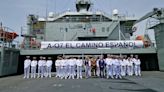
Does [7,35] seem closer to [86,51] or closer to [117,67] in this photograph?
[86,51]

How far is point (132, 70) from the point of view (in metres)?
19.5

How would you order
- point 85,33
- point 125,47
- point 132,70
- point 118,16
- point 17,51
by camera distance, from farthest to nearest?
point 118,16
point 85,33
point 125,47
point 17,51
point 132,70

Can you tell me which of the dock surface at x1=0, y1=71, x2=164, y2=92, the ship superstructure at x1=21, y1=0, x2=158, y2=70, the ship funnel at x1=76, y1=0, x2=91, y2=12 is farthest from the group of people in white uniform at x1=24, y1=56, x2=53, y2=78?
the ship funnel at x1=76, y1=0, x2=91, y2=12

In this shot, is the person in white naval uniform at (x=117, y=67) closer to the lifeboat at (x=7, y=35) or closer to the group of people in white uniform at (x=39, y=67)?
the group of people in white uniform at (x=39, y=67)

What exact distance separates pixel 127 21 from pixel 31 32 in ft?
39.4

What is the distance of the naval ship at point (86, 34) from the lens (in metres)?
23.9

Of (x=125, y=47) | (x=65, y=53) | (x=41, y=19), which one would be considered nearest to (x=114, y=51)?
(x=125, y=47)

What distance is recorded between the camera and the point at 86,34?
92.8ft

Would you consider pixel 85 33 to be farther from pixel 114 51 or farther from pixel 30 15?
pixel 30 15

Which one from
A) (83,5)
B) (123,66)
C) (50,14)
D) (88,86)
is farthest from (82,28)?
(88,86)

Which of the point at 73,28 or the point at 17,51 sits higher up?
the point at 73,28

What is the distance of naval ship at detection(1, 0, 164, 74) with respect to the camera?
23906 mm

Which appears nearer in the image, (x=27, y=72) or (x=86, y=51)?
(x=27, y=72)

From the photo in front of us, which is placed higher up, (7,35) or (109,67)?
(7,35)
